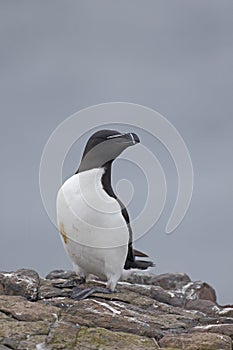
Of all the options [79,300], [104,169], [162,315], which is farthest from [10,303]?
[104,169]

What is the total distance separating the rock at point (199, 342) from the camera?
29.5ft

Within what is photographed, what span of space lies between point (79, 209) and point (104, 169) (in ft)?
3.06

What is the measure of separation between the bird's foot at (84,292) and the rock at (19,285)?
1.72 feet

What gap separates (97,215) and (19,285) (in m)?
1.46

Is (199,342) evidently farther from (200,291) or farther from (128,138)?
(200,291)

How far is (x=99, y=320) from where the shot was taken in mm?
9680

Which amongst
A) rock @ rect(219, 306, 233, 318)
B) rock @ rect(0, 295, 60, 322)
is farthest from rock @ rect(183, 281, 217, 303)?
rock @ rect(0, 295, 60, 322)

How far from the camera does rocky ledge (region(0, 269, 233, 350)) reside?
29.1 feet

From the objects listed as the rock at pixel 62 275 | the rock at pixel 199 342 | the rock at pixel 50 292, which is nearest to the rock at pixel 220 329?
the rock at pixel 199 342

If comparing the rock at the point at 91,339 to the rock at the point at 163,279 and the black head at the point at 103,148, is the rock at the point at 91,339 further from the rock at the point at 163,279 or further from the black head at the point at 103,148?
the rock at the point at 163,279

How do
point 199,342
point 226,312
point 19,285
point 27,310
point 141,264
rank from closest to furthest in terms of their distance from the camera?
point 199,342
point 27,310
point 19,285
point 226,312
point 141,264

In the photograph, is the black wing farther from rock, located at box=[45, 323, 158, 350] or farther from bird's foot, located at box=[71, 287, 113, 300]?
rock, located at box=[45, 323, 158, 350]

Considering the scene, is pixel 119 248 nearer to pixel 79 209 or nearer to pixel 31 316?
pixel 79 209

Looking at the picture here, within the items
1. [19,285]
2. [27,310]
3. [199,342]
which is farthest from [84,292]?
[199,342]
